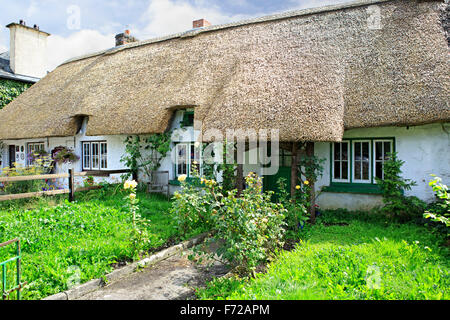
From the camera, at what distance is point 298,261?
4152mm

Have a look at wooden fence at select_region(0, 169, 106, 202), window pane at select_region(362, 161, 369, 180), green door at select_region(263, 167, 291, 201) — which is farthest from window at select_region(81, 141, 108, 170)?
window pane at select_region(362, 161, 369, 180)

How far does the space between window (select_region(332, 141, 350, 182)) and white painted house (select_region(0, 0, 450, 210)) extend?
0.03m

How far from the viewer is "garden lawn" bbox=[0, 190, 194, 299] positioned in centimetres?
387

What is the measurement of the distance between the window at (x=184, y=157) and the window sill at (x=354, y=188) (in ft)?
13.4

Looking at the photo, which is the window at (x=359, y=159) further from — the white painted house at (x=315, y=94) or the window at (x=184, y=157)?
the window at (x=184, y=157)

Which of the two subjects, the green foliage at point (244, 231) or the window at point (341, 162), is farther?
the window at point (341, 162)

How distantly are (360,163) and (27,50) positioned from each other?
18.2 m

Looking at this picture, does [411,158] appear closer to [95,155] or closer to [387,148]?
[387,148]

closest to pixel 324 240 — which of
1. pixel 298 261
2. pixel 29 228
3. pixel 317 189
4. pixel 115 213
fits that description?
pixel 298 261

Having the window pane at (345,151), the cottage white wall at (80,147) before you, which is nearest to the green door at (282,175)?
the window pane at (345,151)

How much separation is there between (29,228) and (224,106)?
16.1ft

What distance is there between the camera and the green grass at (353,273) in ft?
10.5

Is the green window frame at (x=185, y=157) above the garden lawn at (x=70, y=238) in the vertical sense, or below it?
above

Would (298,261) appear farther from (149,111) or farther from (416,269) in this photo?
(149,111)
